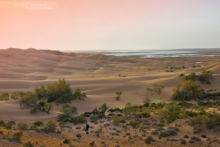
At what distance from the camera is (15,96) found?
25.5 meters

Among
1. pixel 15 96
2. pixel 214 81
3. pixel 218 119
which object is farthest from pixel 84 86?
pixel 218 119

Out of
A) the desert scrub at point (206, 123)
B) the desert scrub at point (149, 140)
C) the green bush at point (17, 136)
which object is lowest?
the desert scrub at point (149, 140)

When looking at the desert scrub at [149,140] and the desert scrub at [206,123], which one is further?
the desert scrub at [206,123]

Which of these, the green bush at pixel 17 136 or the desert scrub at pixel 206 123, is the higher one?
the desert scrub at pixel 206 123

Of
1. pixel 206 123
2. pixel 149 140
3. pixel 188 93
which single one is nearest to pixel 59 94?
pixel 188 93

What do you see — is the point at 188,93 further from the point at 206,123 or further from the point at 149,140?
the point at 149,140

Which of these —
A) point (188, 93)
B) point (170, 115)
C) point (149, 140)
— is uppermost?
point (170, 115)

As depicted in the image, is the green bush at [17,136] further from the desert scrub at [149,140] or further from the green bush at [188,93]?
the green bush at [188,93]

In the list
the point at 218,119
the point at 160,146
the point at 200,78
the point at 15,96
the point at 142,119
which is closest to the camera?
the point at 160,146

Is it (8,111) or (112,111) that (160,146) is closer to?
(112,111)

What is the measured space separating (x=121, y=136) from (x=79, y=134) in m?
2.56

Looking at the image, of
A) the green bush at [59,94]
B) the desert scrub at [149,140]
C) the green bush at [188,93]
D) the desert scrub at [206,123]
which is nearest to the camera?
the desert scrub at [149,140]

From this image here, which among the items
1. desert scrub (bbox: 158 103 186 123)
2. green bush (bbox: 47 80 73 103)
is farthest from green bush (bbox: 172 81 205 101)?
green bush (bbox: 47 80 73 103)

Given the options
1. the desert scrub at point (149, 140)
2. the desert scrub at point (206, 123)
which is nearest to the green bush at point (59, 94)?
the desert scrub at point (149, 140)
